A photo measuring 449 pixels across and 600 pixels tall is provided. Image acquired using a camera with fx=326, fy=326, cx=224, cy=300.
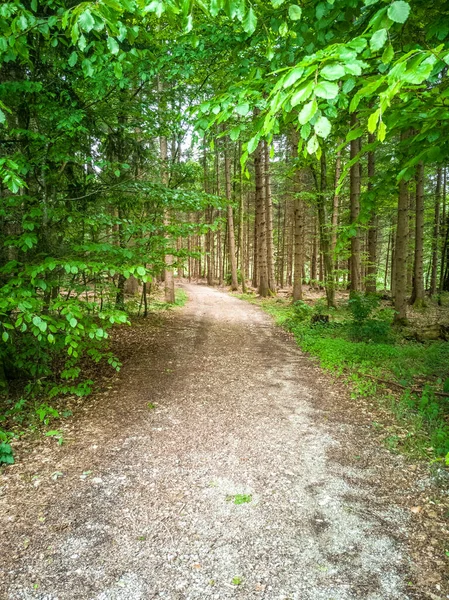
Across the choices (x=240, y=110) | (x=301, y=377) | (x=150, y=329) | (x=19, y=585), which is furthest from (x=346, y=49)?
(x=150, y=329)

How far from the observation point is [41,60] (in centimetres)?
445

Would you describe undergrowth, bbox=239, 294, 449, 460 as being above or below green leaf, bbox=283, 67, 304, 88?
below

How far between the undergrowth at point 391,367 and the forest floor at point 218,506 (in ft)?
1.42

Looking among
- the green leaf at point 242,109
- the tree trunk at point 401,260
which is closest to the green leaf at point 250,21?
the green leaf at point 242,109

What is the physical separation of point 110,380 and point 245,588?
4.62 metres

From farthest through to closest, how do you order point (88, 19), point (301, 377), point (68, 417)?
point (301, 377)
point (68, 417)
point (88, 19)

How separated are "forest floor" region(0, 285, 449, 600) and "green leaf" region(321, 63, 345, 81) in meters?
3.31

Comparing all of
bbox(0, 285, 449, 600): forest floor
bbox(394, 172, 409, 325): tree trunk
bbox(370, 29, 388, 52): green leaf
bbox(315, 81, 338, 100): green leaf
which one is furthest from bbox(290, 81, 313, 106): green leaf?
bbox(394, 172, 409, 325): tree trunk

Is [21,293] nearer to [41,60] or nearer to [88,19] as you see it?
[88,19]

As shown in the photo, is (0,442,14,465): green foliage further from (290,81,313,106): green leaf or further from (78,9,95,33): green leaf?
(290,81,313,106): green leaf

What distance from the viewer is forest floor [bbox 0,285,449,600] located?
252cm

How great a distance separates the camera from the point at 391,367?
22.4 feet

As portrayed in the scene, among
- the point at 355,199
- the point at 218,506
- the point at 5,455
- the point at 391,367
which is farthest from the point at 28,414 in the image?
the point at 355,199

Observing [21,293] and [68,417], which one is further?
[68,417]
